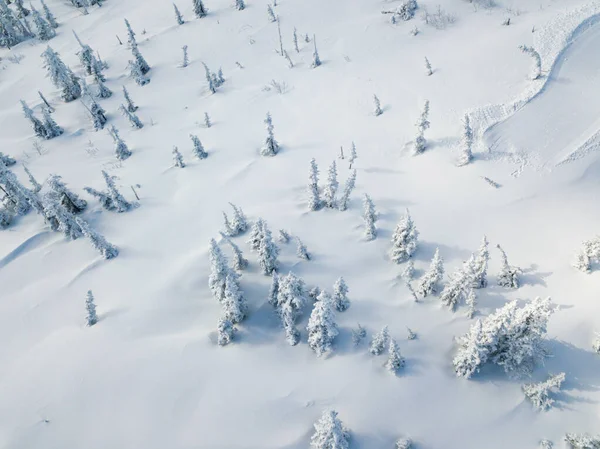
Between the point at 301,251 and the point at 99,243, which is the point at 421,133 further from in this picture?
the point at 99,243

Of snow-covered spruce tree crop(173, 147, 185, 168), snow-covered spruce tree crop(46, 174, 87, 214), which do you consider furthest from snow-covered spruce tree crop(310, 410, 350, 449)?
snow-covered spruce tree crop(46, 174, 87, 214)

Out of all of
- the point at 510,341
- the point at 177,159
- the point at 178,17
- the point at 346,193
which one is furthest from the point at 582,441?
the point at 178,17

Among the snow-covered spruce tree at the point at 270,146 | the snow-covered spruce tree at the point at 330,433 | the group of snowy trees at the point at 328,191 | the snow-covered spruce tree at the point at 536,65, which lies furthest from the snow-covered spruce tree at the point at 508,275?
the snow-covered spruce tree at the point at 270,146

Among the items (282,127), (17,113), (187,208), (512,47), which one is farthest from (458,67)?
(17,113)

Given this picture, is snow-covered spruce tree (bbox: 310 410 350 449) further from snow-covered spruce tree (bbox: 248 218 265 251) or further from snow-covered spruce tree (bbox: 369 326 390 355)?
snow-covered spruce tree (bbox: 248 218 265 251)

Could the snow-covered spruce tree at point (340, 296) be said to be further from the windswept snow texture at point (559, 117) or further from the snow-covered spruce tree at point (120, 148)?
the snow-covered spruce tree at point (120, 148)

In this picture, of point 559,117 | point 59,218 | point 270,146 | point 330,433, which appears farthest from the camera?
point 270,146
